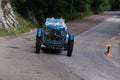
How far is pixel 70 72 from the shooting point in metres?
12.9

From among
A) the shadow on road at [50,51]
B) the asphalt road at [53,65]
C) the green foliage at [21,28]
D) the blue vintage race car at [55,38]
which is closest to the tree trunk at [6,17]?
the green foliage at [21,28]

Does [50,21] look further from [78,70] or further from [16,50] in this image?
[78,70]

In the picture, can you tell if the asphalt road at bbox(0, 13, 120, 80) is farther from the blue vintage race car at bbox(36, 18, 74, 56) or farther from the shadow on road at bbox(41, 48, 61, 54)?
the blue vintage race car at bbox(36, 18, 74, 56)

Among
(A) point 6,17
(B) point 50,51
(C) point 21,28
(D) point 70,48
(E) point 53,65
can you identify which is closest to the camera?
(E) point 53,65

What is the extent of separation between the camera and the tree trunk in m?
24.6

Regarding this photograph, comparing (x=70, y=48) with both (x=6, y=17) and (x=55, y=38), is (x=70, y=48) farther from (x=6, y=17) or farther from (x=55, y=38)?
(x=6, y=17)

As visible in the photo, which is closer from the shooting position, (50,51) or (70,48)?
(70,48)

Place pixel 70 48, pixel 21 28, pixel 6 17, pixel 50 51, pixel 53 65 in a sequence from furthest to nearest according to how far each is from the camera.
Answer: pixel 21 28, pixel 6 17, pixel 50 51, pixel 70 48, pixel 53 65

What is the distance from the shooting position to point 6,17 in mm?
26109

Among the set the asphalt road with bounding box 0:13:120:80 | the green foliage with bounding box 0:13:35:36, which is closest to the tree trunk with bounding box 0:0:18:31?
the green foliage with bounding box 0:13:35:36

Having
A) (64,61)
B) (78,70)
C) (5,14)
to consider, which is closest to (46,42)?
(64,61)

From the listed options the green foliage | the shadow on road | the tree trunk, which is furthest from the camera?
the tree trunk

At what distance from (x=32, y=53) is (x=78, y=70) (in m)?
3.84

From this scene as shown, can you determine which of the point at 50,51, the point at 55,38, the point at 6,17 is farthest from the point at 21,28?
the point at 55,38
